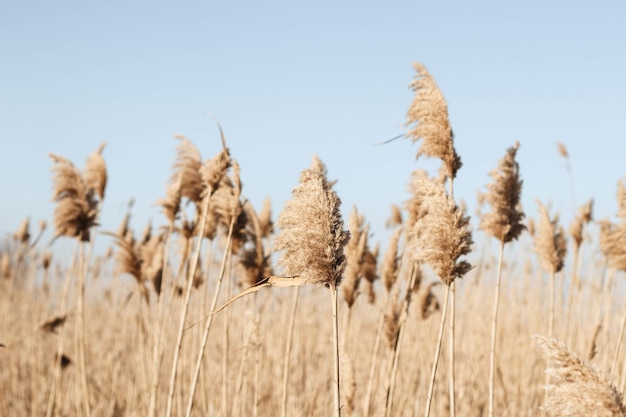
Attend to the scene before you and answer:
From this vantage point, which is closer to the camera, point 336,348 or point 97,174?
point 336,348

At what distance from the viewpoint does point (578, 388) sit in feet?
5.34

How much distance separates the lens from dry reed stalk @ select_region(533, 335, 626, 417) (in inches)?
62.4

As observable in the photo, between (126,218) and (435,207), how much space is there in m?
4.41

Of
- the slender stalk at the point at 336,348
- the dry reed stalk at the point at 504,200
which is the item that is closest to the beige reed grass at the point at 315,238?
the slender stalk at the point at 336,348

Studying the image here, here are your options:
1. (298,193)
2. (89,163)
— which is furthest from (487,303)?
(298,193)

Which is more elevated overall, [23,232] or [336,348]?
[23,232]

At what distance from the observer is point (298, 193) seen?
2102 mm

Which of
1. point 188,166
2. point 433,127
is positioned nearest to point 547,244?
point 433,127

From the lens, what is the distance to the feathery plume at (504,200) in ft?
11.5

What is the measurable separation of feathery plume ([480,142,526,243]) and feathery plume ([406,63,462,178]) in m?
0.50

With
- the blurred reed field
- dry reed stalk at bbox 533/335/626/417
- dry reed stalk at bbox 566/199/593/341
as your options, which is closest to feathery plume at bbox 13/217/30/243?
the blurred reed field

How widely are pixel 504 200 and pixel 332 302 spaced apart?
188 cm

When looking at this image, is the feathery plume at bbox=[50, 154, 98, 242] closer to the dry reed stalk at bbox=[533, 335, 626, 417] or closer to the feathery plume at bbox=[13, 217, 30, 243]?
the dry reed stalk at bbox=[533, 335, 626, 417]

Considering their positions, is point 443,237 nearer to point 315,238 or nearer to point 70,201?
point 315,238
